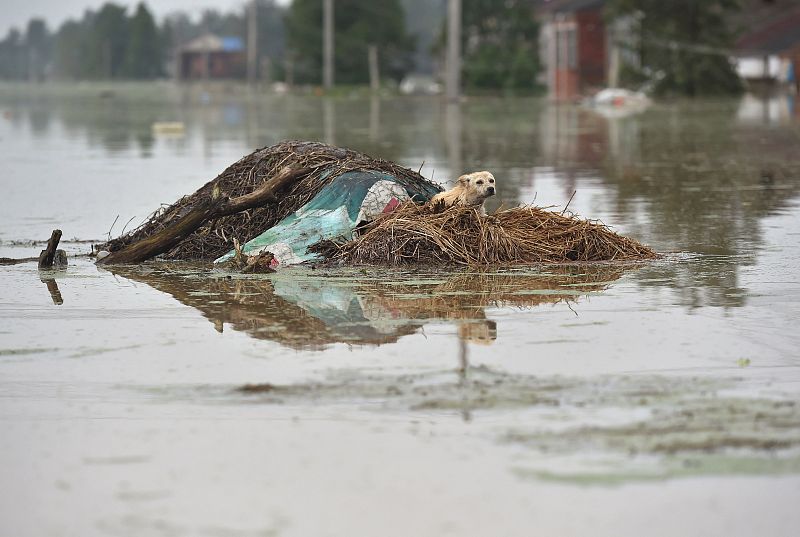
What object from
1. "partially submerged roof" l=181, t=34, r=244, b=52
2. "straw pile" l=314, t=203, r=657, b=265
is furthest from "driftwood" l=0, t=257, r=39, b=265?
"partially submerged roof" l=181, t=34, r=244, b=52

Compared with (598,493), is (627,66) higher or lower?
higher

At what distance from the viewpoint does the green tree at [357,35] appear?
7806 centimetres

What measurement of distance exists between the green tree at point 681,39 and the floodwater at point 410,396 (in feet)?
128

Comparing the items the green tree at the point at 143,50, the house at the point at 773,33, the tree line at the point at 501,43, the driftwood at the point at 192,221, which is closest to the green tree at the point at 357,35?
the tree line at the point at 501,43

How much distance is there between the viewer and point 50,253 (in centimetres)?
1062

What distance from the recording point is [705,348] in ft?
24.1

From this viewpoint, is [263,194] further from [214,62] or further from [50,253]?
[214,62]

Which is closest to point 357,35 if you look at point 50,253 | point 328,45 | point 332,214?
point 328,45

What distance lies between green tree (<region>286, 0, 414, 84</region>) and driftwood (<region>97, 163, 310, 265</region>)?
6756cm

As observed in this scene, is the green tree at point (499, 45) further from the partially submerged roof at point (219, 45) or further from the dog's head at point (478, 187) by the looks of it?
the partially submerged roof at point (219, 45)

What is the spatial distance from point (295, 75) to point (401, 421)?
78.3 meters

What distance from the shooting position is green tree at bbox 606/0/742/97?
168 feet

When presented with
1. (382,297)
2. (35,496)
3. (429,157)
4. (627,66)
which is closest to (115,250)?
(382,297)

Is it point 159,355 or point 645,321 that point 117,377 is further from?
point 645,321
